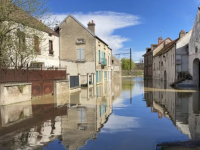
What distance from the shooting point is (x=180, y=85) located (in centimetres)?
2328

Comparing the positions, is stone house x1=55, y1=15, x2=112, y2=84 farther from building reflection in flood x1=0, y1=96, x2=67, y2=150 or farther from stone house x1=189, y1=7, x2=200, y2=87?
building reflection in flood x1=0, y1=96, x2=67, y2=150

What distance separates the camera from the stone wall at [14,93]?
10.8m

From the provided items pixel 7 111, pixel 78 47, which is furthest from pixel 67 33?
pixel 7 111

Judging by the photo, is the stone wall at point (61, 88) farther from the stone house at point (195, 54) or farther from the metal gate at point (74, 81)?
the stone house at point (195, 54)

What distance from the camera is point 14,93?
11.5 meters

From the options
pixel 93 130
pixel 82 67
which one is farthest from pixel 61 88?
pixel 93 130

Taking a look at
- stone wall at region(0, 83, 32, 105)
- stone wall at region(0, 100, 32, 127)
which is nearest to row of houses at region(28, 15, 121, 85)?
stone wall at region(0, 83, 32, 105)

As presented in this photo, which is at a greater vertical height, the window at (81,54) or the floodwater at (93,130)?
the window at (81,54)

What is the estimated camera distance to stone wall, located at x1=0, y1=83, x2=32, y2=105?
1077 cm

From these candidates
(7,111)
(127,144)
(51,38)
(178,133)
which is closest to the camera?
(127,144)

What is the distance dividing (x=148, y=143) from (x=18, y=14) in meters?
11.1

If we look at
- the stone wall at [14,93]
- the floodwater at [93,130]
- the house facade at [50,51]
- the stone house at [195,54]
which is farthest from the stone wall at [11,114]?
the stone house at [195,54]

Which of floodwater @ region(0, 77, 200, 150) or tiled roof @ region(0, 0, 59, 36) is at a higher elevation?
tiled roof @ region(0, 0, 59, 36)

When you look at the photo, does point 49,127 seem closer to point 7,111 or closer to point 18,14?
point 7,111
